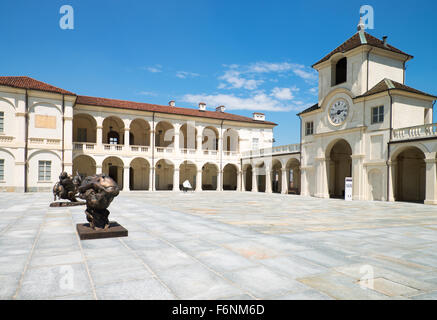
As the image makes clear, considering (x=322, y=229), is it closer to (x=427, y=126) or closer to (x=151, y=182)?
(x=427, y=126)

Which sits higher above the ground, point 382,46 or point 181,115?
point 382,46

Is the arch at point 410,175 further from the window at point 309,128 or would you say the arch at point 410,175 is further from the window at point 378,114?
the window at point 309,128

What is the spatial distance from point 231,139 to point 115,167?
640 inches

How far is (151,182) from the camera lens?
1425 inches

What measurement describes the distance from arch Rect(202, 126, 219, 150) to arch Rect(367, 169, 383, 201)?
22469 millimetres

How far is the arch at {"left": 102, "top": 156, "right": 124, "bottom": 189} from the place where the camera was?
37253 millimetres

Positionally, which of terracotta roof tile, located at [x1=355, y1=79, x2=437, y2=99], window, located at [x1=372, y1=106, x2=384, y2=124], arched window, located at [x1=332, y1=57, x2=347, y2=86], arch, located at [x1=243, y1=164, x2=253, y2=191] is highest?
arched window, located at [x1=332, y1=57, x2=347, y2=86]

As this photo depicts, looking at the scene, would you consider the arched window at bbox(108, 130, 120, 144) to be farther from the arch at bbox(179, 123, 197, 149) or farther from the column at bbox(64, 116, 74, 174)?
the column at bbox(64, 116, 74, 174)

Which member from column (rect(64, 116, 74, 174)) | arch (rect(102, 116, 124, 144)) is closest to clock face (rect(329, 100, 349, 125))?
arch (rect(102, 116, 124, 144))

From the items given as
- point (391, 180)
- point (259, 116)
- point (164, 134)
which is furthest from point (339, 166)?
point (164, 134)

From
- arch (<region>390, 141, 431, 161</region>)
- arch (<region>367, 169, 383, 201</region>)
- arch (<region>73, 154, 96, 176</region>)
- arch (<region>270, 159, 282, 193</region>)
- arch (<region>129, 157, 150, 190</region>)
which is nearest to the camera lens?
arch (<region>390, 141, 431, 161</region>)

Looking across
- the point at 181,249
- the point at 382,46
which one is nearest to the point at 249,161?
the point at 382,46
